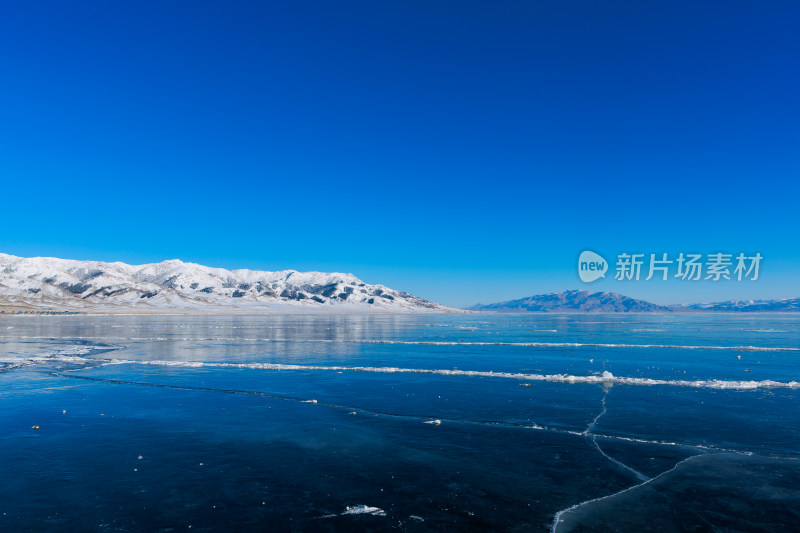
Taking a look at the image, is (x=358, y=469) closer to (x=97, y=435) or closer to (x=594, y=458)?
(x=594, y=458)

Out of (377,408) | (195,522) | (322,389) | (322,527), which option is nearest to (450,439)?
(377,408)

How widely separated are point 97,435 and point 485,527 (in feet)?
40.2

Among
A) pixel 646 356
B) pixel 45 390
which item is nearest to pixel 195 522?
pixel 45 390

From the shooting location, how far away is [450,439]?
1380 centimetres

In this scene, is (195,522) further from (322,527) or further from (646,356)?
(646,356)

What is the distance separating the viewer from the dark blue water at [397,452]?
8.83m

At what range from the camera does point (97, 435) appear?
45.7ft

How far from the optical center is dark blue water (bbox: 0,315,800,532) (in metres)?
8.83

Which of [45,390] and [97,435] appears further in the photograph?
[45,390]

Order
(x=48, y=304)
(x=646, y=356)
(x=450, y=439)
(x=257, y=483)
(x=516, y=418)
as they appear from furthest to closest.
→ (x=48, y=304) → (x=646, y=356) → (x=516, y=418) → (x=450, y=439) → (x=257, y=483)

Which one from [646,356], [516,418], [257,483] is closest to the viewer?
[257,483]

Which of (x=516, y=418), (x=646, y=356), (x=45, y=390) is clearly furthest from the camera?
(x=646, y=356)

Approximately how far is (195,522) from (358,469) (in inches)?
156

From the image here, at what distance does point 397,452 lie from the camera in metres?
12.5
